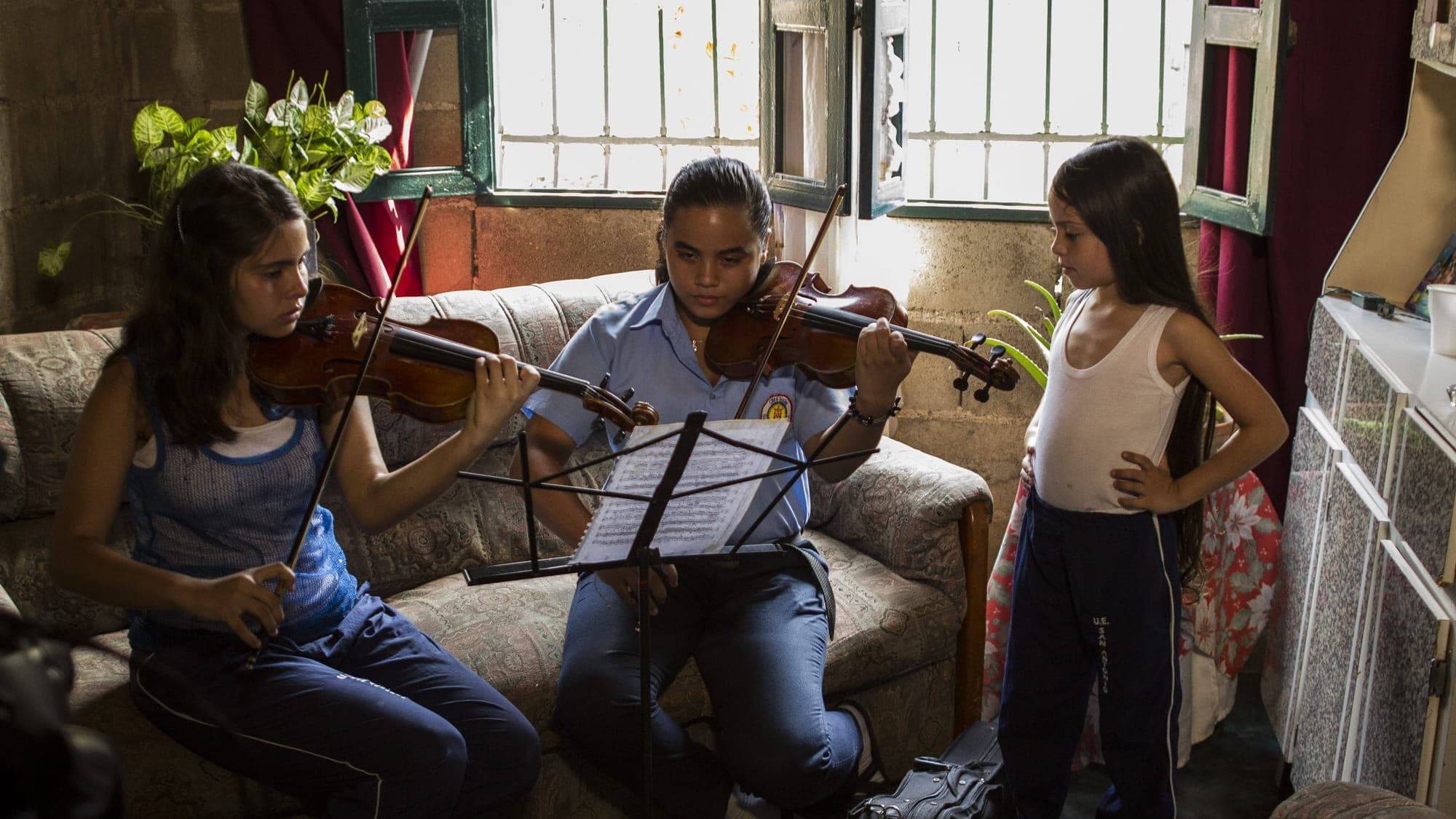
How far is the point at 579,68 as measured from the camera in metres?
3.56

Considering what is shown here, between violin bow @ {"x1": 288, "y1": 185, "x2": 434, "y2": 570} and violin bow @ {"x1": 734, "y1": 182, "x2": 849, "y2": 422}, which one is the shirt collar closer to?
violin bow @ {"x1": 734, "y1": 182, "x2": 849, "y2": 422}

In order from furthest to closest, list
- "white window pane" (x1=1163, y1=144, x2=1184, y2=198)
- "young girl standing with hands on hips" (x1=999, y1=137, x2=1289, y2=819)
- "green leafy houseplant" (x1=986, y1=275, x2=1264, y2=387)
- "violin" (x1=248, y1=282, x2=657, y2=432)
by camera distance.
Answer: "white window pane" (x1=1163, y1=144, x2=1184, y2=198) < "green leafy houseplant" (x1=986, y1=275, x2=1264, y2=387) < "young girl standing with hands on hips" (x1=999, y1=137, x2=1289, y2=819) < "violin" (x1=248, y1=282, x2=657, y2=432)

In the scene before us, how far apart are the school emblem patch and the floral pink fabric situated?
0.57m

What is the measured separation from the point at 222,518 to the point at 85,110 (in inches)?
68.6

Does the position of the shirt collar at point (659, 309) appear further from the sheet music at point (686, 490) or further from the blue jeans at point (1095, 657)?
the blue jeans at point (1095, 657)

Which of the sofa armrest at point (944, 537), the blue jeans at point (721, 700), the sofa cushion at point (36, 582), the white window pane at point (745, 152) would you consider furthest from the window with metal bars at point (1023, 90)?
the sofa cushion at point (36, 582)

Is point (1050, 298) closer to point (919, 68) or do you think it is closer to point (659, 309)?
point (919, 68)

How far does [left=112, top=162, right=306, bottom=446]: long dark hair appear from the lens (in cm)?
158

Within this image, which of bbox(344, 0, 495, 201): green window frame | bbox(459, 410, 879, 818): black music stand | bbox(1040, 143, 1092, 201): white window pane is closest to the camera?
bbox(459, 410, 879, 818): black music stand

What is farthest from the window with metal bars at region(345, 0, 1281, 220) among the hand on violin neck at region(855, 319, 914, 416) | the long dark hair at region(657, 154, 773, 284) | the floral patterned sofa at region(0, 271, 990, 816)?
the hand on violin neck at region(855, 319, 914, 416)

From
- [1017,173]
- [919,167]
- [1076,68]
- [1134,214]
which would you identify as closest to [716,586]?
[1134,214]

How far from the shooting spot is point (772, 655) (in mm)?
1752

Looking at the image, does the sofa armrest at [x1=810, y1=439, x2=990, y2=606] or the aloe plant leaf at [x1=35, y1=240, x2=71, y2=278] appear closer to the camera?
the sofa armrest at [x1=810, y1=439, x2=990, y2=606]

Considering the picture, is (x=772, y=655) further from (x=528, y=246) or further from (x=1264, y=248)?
(x=528, y=246)
